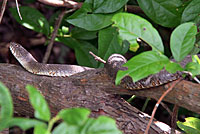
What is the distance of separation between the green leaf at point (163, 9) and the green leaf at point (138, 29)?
1.30 metres

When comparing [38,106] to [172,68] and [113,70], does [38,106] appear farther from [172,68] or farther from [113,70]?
[113,70]

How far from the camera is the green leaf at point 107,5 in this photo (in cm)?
305

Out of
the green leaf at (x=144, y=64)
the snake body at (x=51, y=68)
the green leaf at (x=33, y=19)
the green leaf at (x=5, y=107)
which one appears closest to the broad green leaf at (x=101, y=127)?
the green leaf at (x=5, y=107)

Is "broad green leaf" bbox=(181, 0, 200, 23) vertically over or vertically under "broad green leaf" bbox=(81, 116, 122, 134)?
over

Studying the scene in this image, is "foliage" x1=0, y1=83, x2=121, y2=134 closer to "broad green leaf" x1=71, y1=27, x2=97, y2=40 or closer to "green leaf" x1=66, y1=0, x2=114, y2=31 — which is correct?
"green leaf" x1=66, y1=0, x2=114, y2=31

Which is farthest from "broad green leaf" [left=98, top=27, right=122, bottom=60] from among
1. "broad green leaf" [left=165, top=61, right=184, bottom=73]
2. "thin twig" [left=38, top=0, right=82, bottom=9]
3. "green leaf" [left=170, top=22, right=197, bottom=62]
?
"broad green leaf" [left=165, top=61, right=184, bottom=73]

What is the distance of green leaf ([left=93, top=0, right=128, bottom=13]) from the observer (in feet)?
10.00

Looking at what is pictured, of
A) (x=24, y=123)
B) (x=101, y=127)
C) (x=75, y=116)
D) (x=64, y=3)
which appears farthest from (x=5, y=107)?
(x=64, y=3)

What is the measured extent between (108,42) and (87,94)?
0.80m

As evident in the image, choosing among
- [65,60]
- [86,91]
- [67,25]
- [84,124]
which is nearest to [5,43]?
[65,60]

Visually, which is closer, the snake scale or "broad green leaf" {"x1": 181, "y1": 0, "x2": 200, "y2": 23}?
the snake scale

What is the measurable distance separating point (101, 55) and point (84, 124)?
7.21 feet

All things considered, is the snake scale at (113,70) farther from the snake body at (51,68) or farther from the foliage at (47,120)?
the foliage at (47,120)

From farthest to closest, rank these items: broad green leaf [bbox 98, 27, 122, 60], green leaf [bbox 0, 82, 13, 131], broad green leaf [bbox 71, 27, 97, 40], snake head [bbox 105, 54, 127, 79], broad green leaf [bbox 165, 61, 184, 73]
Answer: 1. broad green leaf [bbox 71, 27, 97, 40]
2. broad green leaf [bbox 98, 27, 122, 60]
3. snake head [bbox 105, 54, 127, 79]
4. broad green leaf [bbox 165, 61, 184, 73]
5. green leaf [bbox 0, 82, 13, 131]
